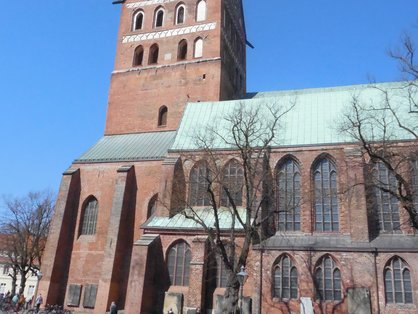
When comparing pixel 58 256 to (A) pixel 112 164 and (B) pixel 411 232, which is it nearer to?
(A) pixel 112 164

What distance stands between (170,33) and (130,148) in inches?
417

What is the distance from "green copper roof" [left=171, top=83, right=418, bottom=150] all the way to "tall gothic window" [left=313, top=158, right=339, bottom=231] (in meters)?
1.46

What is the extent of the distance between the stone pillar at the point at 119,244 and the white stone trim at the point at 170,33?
12614 millimetres

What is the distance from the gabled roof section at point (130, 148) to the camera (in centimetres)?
2756

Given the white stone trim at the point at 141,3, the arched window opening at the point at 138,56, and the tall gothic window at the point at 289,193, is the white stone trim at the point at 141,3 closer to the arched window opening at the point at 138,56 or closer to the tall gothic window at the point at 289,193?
the arched window opening at the point at 138,56

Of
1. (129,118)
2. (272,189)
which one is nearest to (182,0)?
(129,118)

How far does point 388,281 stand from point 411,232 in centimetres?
285

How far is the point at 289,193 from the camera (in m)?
22.8

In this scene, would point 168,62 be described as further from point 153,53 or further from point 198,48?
point 198,48

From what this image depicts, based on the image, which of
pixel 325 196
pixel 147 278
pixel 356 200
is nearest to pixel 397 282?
pixel 356 200

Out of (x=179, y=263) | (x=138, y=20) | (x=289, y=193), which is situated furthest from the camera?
(x=138, y=20)

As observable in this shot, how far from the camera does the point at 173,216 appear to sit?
2331 centimetres

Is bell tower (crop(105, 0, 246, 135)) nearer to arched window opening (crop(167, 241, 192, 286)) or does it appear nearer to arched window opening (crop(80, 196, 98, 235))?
arched window opening (crop(80, 196, 98, 235))

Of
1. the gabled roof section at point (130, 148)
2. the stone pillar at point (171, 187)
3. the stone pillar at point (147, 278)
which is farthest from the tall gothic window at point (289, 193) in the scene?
the gabled roof section at point (130, 148)
